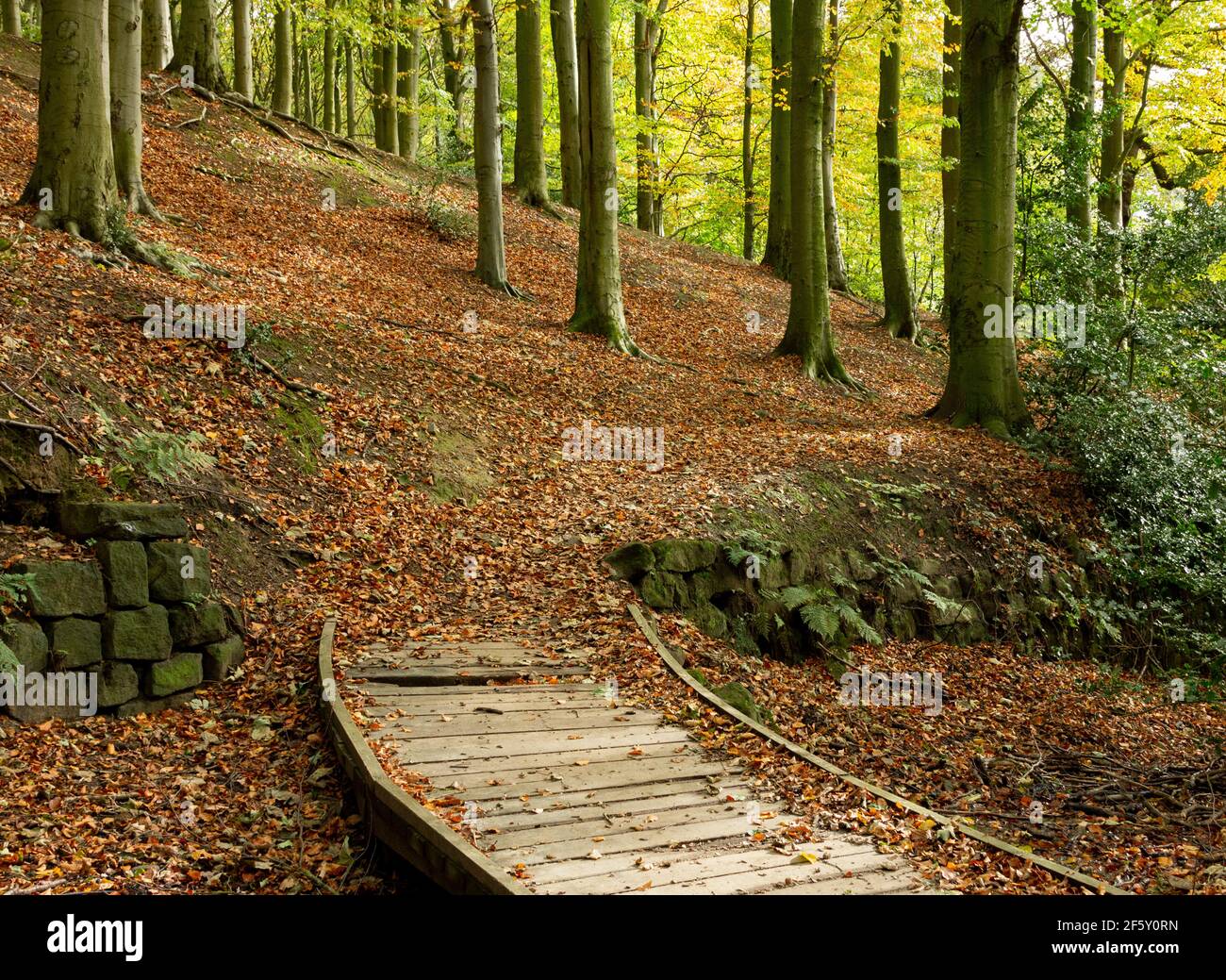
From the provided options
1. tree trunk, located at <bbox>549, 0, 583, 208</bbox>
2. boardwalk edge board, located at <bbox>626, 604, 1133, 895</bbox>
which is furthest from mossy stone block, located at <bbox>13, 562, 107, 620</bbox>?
tree trunk, located at <bbox>549, 0, 583, 208</bbox>

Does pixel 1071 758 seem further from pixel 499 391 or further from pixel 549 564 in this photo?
pixel 499 391

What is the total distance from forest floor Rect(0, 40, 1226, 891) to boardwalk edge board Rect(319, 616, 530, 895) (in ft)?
0.87

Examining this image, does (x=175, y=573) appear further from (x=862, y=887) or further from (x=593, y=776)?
(x=862, y=887)

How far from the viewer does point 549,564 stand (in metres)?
8.81

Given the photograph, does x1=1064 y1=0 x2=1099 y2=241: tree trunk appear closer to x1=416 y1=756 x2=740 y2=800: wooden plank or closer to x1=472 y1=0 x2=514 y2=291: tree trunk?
x1=472 y1=0 x2=514 y2=291: tree trunk

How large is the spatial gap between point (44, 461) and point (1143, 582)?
478 inches

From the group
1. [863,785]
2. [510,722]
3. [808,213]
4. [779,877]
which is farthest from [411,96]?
[779,877]

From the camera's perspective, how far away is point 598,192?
48.1 feet

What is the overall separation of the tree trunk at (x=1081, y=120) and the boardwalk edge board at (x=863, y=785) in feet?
39.2

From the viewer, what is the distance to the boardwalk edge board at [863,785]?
493 centimetres

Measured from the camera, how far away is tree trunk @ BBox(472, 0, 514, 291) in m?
15.0

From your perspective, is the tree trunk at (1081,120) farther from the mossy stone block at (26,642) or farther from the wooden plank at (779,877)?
the mossy stone block at (26,642)
